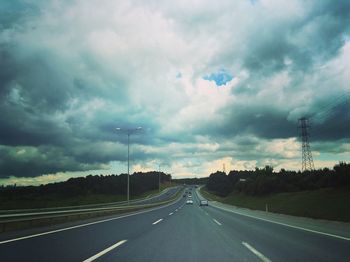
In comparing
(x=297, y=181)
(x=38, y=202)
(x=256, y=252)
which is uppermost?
(x=297, y=181)

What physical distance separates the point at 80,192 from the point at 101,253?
124 meters

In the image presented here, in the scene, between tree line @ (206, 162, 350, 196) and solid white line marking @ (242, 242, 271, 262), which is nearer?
solid white line marking @ (242, 242, 271, 262)

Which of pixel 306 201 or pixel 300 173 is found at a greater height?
pixel 300 173

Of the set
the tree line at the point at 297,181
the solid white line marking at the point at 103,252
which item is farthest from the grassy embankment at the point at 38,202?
the tree line at the point at 297,181

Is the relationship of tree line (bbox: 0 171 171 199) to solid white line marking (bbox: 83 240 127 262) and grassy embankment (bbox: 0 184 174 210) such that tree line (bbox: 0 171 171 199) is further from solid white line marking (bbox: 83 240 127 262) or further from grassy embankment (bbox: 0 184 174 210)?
solid white line marking (bbox: 83 240 127 262)

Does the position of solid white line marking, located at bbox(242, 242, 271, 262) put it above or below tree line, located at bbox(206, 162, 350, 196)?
A: below

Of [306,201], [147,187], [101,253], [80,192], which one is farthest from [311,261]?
[147,187]

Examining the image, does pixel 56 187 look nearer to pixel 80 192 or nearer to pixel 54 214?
pixel 80 192

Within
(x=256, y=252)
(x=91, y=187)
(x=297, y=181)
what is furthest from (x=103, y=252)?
(x=91, y=187)

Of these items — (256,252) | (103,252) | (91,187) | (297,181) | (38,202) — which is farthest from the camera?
(91,187)

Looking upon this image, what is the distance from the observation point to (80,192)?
126 metres

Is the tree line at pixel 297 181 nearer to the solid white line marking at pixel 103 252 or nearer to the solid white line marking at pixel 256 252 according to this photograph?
the solid white line marking at pixel 256 252

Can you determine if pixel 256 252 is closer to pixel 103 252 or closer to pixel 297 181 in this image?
pixel 103 252

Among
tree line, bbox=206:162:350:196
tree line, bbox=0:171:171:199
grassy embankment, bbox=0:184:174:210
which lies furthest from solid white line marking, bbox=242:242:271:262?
tree line, bbox=0:171:171:199
